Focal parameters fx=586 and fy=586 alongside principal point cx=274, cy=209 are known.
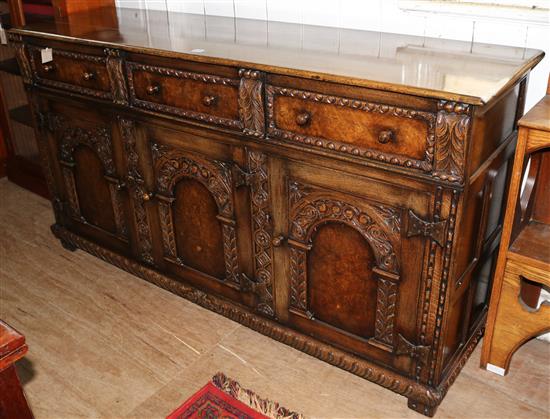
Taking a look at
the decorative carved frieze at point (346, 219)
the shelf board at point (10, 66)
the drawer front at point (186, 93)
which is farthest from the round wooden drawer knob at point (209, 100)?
the shelf board at point (10, 66)

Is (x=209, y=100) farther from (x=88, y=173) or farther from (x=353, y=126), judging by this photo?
(x=88, y=173)

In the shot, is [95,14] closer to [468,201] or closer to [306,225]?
[306,225]

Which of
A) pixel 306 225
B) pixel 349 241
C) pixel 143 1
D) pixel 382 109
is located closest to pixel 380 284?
pixel 349 241

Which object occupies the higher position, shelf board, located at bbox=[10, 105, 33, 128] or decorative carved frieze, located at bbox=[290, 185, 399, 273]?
decorative carved frieze, located at bbox=[290, 185, 399, 273]

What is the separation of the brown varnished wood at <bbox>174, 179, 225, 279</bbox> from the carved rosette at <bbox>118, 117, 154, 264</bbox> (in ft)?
0.56

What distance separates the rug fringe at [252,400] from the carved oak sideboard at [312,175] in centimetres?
23

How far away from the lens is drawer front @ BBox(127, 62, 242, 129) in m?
1.88

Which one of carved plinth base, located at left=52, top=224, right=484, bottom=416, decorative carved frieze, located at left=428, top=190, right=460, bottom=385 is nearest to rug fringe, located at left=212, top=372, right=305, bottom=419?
carved plinth base, located at left=52, top=224, right=484, bottom=416

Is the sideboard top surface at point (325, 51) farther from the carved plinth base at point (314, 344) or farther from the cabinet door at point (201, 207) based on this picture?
the carved plinth base at point (314, 344)

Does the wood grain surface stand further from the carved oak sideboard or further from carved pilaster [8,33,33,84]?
carved pilaster [8,33,33,84]

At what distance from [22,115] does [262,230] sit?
192 centimetres

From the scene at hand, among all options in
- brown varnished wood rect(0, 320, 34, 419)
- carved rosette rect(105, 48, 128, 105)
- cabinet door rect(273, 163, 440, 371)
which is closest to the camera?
brown varnished wood rect(0, 320, 34, 419)

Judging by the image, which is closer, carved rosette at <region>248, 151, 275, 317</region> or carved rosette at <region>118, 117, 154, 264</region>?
carved rosette at <region>248, 151, 275, 317</region>

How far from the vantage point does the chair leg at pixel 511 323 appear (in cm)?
187
